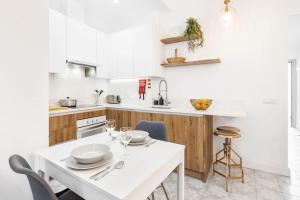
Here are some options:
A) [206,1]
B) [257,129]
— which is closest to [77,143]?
[257,129]

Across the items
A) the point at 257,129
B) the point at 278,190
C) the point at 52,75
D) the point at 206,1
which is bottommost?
the point at 278,190

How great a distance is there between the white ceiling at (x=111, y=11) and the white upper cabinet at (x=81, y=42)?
0.32 m

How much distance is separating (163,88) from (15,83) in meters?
2.48

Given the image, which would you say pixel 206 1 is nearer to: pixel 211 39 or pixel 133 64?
pixel 211 39

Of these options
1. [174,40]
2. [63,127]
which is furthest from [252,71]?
[63,127]

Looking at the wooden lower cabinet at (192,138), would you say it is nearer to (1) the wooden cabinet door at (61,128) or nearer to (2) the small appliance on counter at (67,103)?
(1) the wooden cabinet door at (61,128)

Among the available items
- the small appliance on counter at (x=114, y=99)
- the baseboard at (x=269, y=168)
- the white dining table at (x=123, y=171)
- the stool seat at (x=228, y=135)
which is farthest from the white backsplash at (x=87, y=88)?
the baseboard at (x=269, y=168)

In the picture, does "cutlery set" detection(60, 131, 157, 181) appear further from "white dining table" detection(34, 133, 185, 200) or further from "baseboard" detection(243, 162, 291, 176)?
"baseboard" detection(243, 162, 291, 176)

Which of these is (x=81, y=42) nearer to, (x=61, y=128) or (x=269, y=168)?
(x=61, y=128)

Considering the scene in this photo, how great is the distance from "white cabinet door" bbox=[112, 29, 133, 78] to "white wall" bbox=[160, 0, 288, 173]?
1.02 metres

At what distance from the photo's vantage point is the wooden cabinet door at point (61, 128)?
230 cm

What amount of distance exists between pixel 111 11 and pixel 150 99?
1921mm

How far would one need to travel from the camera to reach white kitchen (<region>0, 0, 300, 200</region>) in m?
1.17

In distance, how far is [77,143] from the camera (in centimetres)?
141
